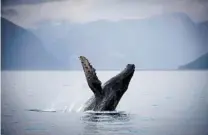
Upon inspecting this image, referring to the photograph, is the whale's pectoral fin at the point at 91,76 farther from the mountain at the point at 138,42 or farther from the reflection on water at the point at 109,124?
the reflection on water at the point at 109,124

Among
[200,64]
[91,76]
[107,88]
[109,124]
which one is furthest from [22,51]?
[200,64]

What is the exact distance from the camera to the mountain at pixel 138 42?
3.15m

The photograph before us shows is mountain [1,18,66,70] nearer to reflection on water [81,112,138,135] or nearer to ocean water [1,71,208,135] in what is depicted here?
ocean water [1,71,208,135]

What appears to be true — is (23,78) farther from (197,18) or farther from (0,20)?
(197,18)

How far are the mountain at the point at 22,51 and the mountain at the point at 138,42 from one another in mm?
160

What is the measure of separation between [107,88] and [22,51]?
0.70 m

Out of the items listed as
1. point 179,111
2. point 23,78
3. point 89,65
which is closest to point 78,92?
point 89,65

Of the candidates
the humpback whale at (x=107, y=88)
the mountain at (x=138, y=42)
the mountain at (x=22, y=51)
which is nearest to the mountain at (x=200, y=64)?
the mountain at (x=138, y=42)

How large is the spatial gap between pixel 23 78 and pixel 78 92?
433 mm

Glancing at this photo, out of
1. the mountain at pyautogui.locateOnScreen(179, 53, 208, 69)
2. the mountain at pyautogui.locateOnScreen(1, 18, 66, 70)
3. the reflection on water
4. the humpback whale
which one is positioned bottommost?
the reflection on water

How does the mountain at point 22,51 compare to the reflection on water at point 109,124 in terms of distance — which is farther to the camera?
the mountain at point 22,51

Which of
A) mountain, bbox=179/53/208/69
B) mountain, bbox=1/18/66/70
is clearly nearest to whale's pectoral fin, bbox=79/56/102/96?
mountain, bbox=1/18/66/70

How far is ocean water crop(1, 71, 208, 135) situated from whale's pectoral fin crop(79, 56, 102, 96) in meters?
0.04

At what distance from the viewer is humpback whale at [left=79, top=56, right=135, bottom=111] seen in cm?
319
